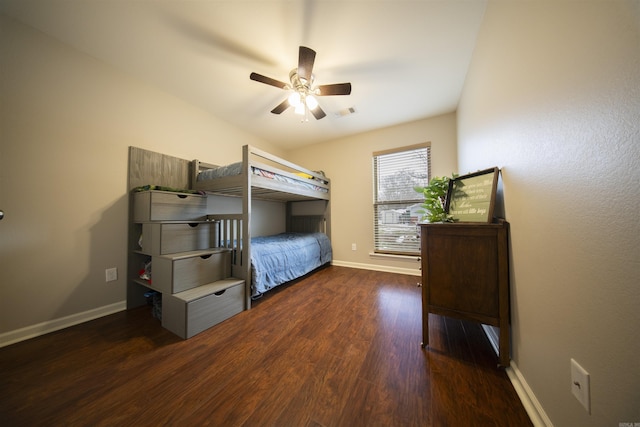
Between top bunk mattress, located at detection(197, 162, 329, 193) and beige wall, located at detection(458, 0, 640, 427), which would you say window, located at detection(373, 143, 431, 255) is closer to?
top bunk mattress, located at detection(197, 162, 329, 193)

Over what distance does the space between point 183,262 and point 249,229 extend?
557 mm

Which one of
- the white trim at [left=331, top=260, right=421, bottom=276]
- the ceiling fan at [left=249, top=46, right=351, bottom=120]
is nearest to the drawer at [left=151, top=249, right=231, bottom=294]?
the ceiling fan at [left=249, top=46, right=351, bottom=120]

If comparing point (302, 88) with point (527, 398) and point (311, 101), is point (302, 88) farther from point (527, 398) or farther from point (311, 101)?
point (527, 398)

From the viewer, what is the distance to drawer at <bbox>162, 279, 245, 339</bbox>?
1321mm

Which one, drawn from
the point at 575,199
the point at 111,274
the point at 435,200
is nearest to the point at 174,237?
the point at 111,274

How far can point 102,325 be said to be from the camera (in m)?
1.51

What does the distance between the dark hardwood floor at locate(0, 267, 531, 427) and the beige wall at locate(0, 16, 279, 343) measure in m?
0.34

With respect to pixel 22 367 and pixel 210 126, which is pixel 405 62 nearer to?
pixel 210 126

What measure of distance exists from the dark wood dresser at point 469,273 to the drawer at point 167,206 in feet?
6.89

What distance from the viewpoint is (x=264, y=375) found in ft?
3.32

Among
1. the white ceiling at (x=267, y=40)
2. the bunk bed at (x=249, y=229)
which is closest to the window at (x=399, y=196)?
the white ceiling at (x=267, y=40)

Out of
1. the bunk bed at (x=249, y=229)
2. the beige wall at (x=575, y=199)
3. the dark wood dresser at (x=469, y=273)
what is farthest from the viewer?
the bunk bed at (x=249, y=229)

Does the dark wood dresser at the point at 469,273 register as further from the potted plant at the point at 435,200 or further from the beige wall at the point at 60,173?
the beige wall at the point at 60,173

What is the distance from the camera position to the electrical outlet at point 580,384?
548mm
